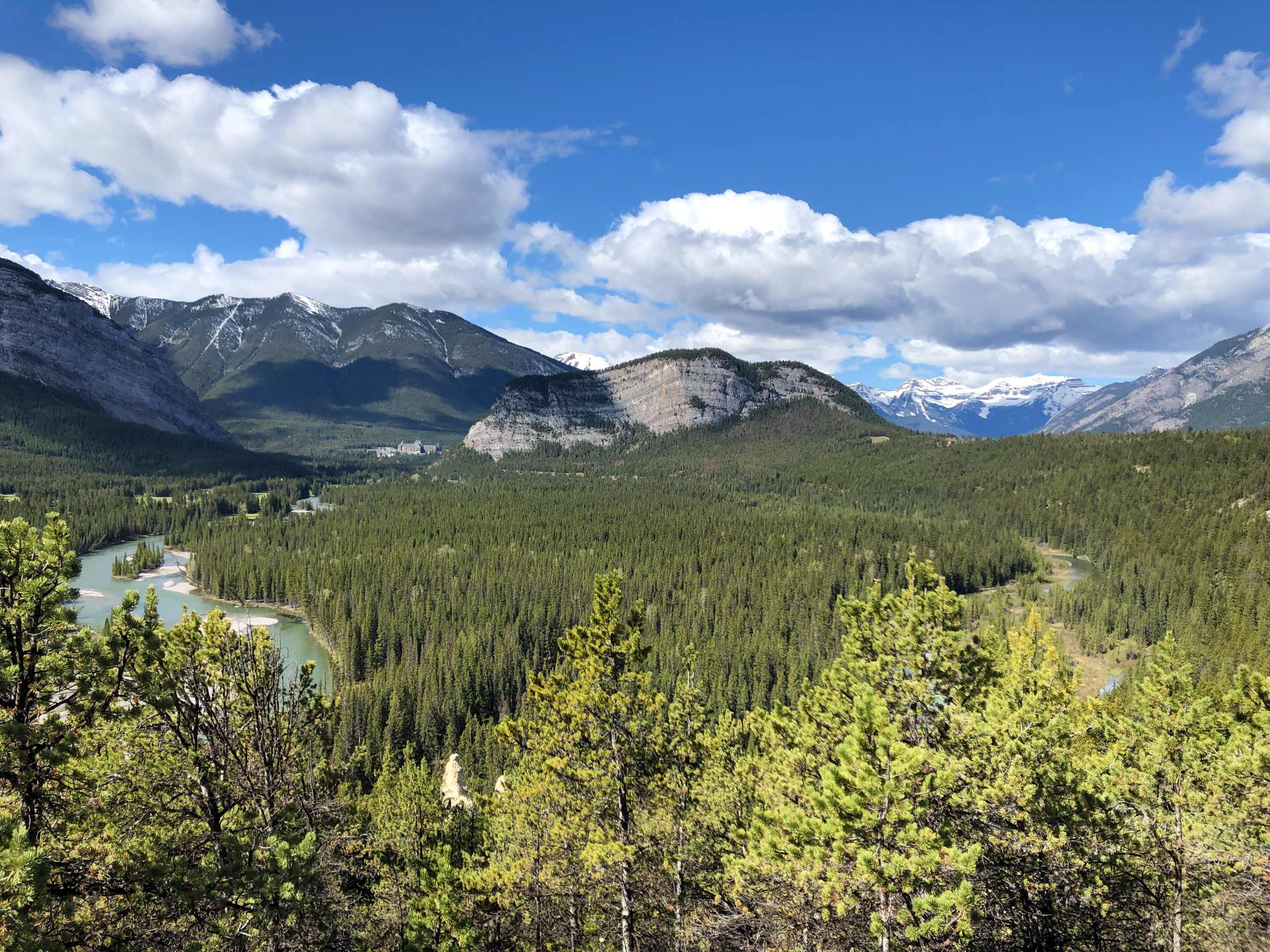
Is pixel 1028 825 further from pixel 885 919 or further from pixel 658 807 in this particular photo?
pixel 658 807

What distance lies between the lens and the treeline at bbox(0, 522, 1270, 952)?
9.47m

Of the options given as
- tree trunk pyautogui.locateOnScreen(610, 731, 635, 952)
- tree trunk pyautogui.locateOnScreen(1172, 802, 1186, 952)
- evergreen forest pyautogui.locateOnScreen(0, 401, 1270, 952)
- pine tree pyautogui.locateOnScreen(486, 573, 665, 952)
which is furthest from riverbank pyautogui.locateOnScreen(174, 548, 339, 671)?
tree trunk pyautogui.locateOnScreen(1172, 802, 1186, 952)

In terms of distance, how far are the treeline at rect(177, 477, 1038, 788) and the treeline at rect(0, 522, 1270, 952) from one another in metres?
32.2

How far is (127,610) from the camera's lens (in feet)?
35.5

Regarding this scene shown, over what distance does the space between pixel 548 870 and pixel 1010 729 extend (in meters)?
13.9

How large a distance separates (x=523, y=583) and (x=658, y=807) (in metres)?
91.0

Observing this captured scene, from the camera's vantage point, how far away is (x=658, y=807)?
20016 mm

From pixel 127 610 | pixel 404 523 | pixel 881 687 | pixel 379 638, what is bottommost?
pixel 379 638

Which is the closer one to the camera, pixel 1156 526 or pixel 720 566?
pixel 720 566

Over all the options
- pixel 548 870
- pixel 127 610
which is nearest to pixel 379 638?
pixel 548 870

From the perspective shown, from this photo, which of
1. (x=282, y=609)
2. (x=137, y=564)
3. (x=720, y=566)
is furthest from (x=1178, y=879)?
(x=137, y=564)

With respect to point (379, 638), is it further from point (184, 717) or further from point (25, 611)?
point (25, 611)

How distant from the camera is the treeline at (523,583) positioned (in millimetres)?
73188

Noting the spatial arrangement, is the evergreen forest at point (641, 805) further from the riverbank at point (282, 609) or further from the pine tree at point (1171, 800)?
the riverbank at point (282, 609)
